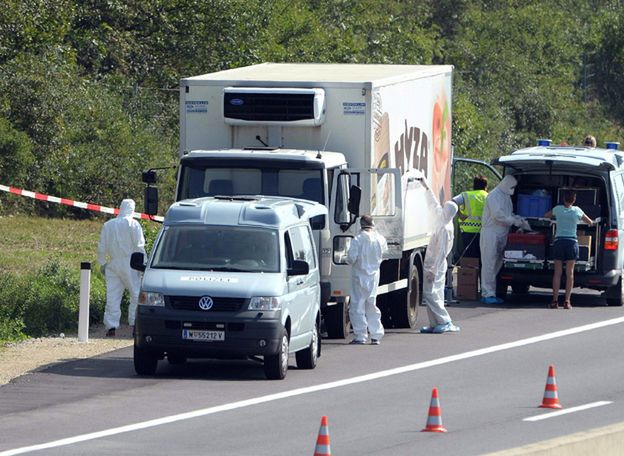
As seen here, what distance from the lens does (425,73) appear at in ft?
77.7

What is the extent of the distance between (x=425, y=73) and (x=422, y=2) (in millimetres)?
37212

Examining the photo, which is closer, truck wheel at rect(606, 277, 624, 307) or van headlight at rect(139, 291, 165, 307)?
van headlight at rect(139, 291, 165, 307)

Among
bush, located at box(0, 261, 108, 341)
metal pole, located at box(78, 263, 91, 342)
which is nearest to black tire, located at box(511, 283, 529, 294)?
bush, located at box(0, 261, 108, 341)

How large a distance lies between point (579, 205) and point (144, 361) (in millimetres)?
9986

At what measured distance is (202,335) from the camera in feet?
55.2

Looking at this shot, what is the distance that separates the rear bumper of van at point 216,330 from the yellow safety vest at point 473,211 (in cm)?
930

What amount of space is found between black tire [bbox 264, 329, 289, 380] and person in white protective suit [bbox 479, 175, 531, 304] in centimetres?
816

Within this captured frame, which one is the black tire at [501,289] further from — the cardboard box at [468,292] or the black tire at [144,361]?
the black tire at [144,361]

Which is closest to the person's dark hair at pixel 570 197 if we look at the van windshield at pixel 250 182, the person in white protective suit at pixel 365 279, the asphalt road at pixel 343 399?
the asphalt road at pixel 343 399

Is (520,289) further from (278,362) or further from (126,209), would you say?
(278,362)

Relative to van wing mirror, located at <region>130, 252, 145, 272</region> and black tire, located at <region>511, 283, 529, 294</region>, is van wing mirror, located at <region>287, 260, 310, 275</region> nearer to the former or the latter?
van wing mirror, located at <region>130, 252, 145, 272</region>

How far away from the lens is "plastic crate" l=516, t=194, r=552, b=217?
25109 mm

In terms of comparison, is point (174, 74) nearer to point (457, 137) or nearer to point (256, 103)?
point (457, 137)

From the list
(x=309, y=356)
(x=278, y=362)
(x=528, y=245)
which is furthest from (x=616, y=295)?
(x=278, y=362)
